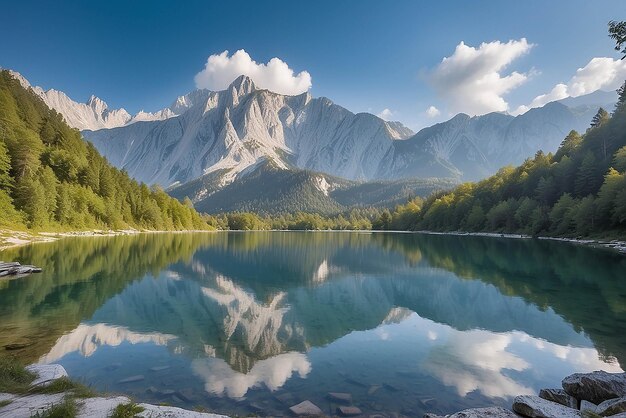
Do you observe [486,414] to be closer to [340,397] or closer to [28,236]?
[340,397]

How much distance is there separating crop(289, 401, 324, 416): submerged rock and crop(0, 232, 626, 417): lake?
0.34m

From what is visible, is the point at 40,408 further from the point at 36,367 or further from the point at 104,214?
the point at 104,214

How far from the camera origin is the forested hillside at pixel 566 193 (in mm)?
77000

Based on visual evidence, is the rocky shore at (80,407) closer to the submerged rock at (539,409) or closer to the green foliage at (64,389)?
the green foliage at (64,389)

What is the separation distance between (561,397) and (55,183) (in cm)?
10134

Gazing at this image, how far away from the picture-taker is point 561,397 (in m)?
11.2

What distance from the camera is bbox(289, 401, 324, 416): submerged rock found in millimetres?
10953

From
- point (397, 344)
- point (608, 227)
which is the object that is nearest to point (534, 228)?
point (608, 227)

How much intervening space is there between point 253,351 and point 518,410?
1097 centimetres

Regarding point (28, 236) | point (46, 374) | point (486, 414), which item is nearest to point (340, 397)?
point (486, 414)

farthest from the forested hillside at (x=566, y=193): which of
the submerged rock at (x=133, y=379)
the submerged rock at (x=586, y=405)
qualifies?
the submerged rock at (x=133, y=379)

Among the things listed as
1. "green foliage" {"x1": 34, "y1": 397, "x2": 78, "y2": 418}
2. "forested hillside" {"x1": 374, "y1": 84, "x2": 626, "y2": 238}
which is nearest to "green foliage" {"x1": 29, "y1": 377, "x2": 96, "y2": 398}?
"green foliage" {"x1": 34, "y1": 397, "x2": 78, "y2": 418}

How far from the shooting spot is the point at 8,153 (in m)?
76.9

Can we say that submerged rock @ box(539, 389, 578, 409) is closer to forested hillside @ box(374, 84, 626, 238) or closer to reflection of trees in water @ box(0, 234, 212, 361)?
reflection of trees in water @ box(0, 234, 212, 361)
